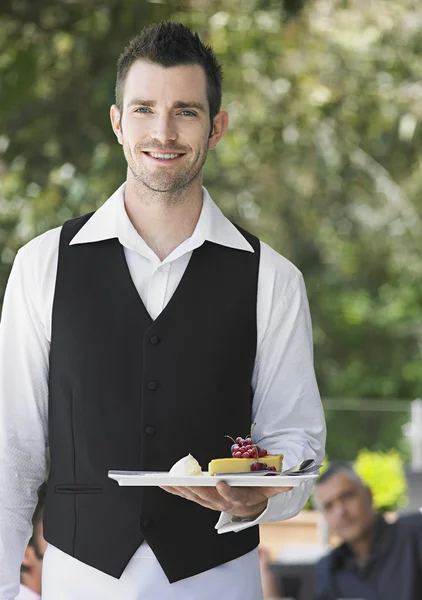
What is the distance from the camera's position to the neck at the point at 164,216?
1784 millimetres

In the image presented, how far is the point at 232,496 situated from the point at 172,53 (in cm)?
68

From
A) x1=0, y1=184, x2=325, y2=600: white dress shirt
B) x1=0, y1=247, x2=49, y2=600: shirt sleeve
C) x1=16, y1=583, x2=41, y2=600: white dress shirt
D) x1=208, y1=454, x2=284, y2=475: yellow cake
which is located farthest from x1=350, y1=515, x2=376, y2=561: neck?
x1=208, y1=454, x2=284, y2=475: yellow cake

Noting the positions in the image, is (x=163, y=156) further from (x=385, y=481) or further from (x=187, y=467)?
(x=385, y=481)

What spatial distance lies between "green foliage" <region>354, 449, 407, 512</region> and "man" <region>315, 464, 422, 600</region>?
2.50 ft

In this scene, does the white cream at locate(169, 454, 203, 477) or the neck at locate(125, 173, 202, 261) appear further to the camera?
the neck at locate(125, 173, 202, 261)

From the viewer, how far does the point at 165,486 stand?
1.52 meters

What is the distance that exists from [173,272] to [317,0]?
20.7ft

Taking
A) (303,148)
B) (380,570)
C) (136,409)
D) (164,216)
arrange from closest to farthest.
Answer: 1. (136,409)
2. (164,216)
3. (380,570)
4. (303,148)

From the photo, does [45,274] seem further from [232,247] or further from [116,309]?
[232,247]

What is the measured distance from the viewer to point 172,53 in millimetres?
1729

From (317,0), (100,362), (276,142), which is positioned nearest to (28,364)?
(100,362)

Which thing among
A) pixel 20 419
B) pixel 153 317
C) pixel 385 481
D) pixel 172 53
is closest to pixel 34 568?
pixel 20 419

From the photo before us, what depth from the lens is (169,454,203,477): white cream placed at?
1.57 m

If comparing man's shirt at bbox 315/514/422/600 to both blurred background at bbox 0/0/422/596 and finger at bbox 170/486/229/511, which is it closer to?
blurred background at bbox 0/0/422/596
